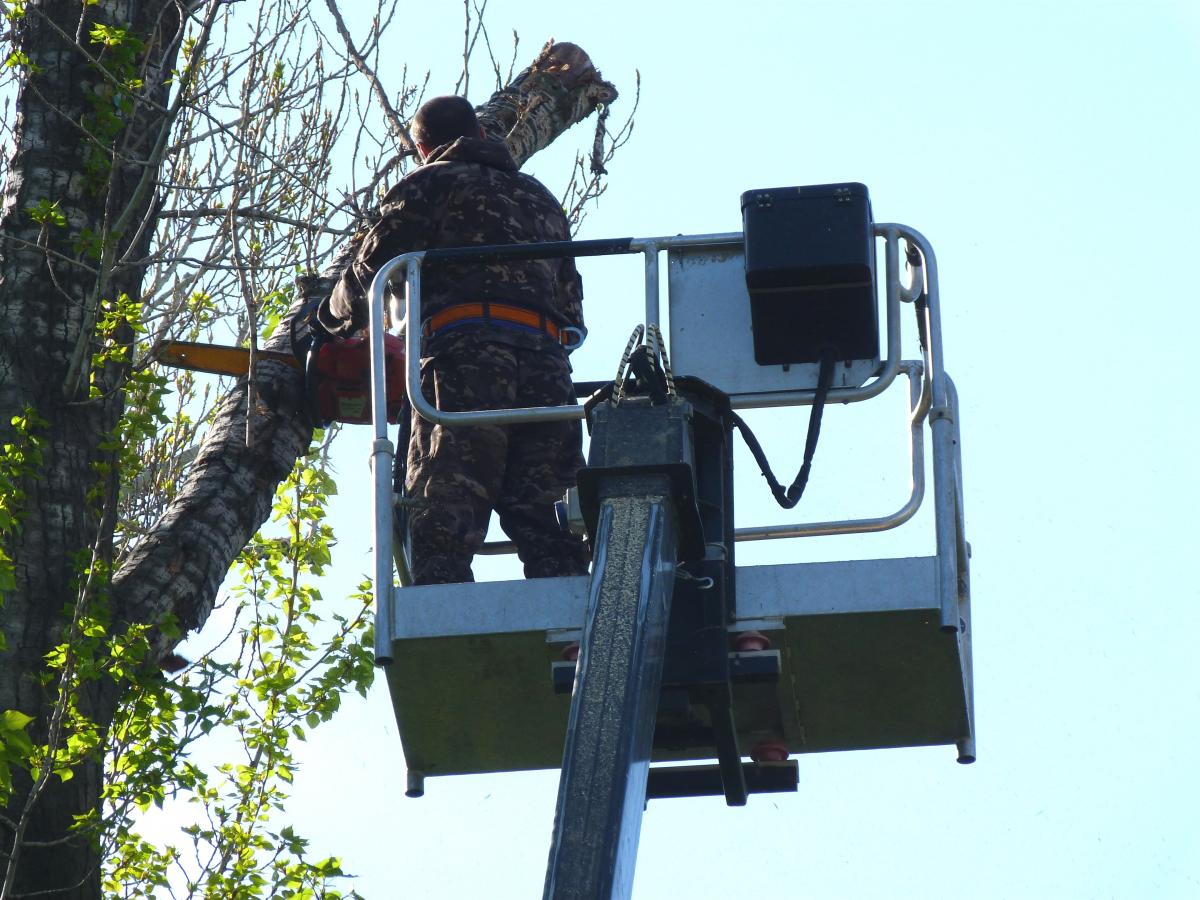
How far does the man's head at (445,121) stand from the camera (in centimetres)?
786

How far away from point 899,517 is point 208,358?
2997 millimetres

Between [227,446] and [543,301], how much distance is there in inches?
50.5

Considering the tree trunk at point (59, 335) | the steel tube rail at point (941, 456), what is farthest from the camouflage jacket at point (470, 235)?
the steel tube rail at point (941, 456)

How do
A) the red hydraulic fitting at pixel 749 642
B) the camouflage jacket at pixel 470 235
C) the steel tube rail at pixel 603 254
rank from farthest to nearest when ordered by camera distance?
the camouflage jacket at pixel 470 235, the steel tube rail at pixel 603 254, the red hydraulic fitting at pixel 749 642

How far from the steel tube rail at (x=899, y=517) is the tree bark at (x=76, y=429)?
1984mm

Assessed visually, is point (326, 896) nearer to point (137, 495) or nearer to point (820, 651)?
point (820, 651)

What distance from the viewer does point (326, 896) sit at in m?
7.64

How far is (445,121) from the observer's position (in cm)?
787

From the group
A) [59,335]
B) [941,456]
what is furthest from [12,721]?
[941,456]

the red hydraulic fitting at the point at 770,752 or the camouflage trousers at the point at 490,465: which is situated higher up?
the camouflage trousers at the point at 490,465

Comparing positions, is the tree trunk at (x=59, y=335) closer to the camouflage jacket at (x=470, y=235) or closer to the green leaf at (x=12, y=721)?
the green leaf at (x=12, y=721)

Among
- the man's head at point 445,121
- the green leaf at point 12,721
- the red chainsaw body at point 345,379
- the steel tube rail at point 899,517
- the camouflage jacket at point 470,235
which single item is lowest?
the green leaf at point 12,721

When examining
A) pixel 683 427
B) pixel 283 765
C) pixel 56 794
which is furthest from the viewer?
pixel 283 765

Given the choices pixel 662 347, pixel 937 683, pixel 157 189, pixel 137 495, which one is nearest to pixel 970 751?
pixel 937 683
